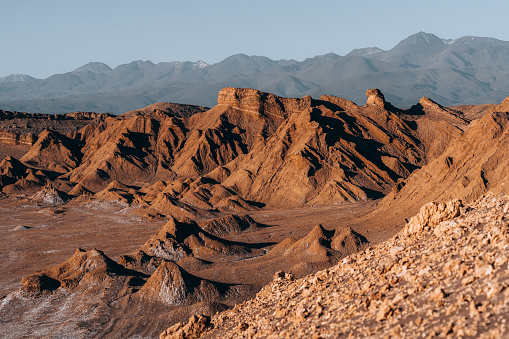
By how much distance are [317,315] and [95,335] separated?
1092 inches

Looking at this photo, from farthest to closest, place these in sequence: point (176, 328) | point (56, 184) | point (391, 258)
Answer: point (56, 184) → point (176, 328) → point (391, 258)

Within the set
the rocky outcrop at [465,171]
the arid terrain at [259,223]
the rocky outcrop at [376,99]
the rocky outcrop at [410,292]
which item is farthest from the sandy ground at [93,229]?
the rocky outcrop at [376,99]

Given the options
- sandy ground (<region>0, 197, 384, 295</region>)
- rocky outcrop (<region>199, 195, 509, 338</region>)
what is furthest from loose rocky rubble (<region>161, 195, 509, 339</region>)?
sandy ground (<region>0, 197, 384, 295</region>)

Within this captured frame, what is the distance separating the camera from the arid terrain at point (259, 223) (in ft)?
54.5

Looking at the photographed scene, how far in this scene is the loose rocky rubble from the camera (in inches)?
522

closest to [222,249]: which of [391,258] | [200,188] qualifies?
[200,188]

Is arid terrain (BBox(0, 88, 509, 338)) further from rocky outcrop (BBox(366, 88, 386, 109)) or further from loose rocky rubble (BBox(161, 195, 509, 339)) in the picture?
rocky outcrop (BBox(366, 88, 386, 109))

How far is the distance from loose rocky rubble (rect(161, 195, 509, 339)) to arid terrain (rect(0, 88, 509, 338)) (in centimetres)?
6

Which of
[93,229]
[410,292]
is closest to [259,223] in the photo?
[93,229]

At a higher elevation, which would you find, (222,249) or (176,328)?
(176,328)

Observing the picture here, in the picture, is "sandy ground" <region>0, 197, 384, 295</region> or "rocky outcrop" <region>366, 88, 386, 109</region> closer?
"sandy ground" <region>0, 197, 384, 295</region>

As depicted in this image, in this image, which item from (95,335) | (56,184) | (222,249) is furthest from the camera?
(56,184)

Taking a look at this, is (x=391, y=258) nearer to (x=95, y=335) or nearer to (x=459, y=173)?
(x=95, y=335)

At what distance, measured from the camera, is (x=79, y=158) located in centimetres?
14588
